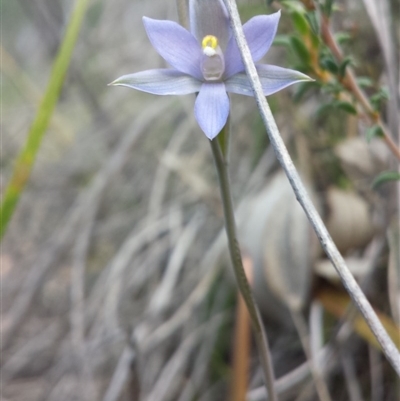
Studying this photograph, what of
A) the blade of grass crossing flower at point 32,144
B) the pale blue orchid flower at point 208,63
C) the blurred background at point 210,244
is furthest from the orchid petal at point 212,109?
the blade of grass crossing flower at point 32,144

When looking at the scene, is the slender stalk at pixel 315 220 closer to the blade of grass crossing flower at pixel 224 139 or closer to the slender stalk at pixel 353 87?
the blade of grass crossing flower at pixel 224 139

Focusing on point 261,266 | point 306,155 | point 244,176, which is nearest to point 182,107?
point 244,176

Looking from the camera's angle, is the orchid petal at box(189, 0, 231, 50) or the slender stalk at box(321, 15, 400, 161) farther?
the slender stalk at box(321, 15, 400, 161)

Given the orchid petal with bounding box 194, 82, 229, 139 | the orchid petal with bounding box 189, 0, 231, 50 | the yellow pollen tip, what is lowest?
the orchid petal with bounding box 194, 82, 229, 139

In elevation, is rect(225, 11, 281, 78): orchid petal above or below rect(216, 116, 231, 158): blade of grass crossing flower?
above

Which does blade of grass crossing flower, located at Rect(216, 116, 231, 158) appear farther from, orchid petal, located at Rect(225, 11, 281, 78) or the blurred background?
the blurred background

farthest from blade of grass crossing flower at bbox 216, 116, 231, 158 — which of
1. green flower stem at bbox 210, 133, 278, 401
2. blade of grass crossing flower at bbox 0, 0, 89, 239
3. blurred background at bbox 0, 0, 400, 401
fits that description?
blade of grass crossing flower at bbox 0, 0, 89, 239

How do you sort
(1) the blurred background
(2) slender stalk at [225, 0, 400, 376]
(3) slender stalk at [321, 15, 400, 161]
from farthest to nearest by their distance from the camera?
(1) the blurred background < (3) slender stalk at [321, 15, 400, 161] < (2) slender stalk at [225, 0, 400, 376]

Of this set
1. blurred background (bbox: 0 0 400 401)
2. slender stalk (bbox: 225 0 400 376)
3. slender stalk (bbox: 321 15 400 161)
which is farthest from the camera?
blurred background (bbox: 0 0 400 401)
